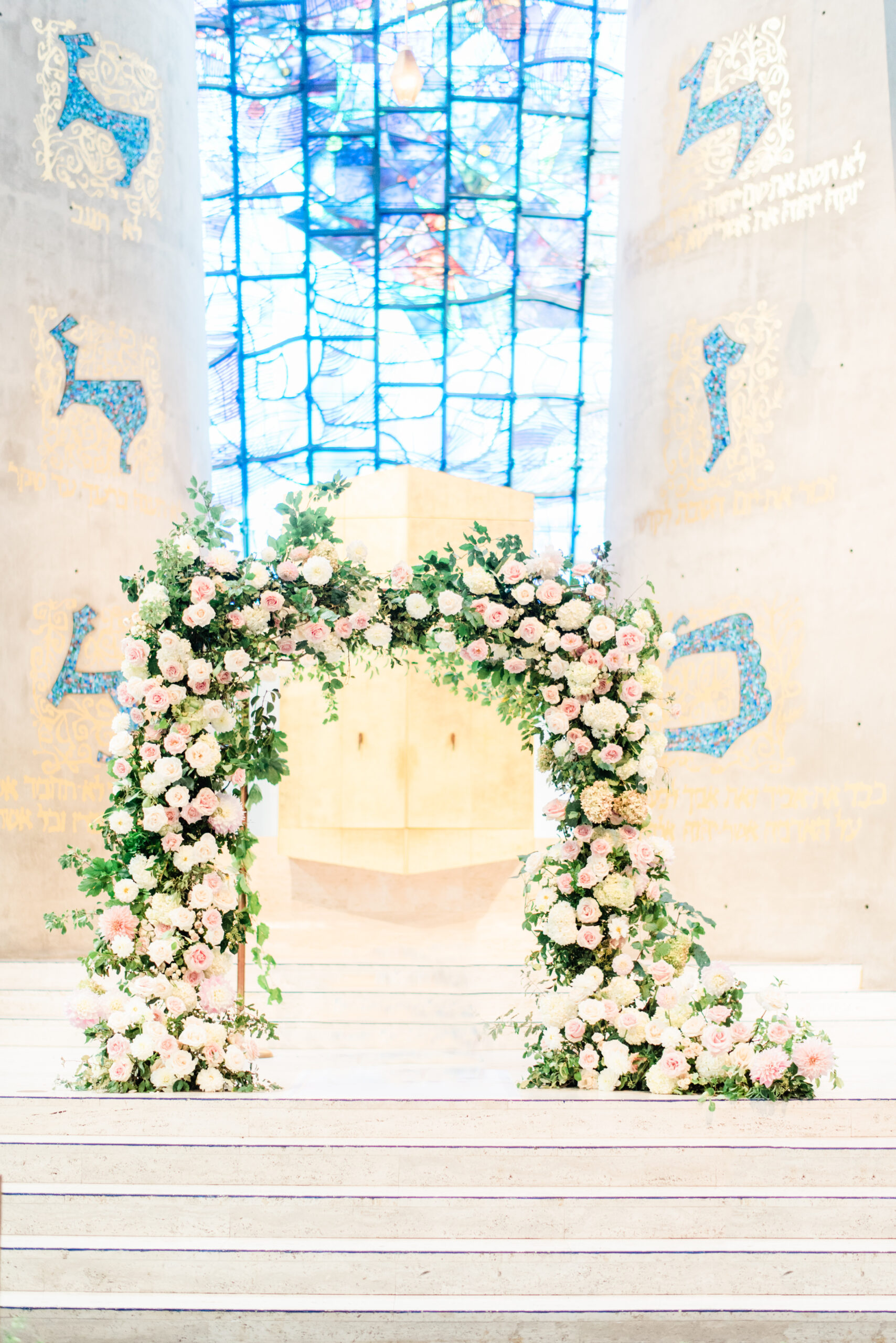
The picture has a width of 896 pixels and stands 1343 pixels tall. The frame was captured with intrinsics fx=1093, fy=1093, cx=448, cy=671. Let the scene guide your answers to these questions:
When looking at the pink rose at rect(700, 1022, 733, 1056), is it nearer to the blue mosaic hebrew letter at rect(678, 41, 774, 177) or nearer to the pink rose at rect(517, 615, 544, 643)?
the pink rose at rect(517, 615, 544, 643)

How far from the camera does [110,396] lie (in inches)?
253

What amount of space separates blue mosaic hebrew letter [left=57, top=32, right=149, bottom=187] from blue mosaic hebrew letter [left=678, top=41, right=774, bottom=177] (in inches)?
130

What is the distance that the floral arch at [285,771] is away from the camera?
11.9 feet

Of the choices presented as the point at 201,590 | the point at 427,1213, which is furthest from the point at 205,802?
the point at 427,1213

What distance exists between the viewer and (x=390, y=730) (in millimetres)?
5738

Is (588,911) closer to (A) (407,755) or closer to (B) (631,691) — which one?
(B) (631,691)

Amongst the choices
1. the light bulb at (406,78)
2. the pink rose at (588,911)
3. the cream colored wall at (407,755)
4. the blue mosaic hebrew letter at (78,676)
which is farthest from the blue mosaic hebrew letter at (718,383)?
the blue mosaic hebrew letter at (78,676)

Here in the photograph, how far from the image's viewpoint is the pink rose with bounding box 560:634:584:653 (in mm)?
3916

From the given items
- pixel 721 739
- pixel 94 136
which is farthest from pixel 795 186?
pixel 94 136

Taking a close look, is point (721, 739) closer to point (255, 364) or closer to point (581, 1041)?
point (581, 1041)

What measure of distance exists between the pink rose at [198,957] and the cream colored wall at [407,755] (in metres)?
2.04

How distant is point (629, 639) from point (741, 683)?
2.66 meters

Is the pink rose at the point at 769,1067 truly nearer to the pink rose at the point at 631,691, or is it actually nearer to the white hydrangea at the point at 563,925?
the white hydrangea at the point at 563,925

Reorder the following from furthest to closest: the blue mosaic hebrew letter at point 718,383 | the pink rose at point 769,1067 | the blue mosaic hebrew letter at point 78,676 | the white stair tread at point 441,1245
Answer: the blue mosaic hebrew letter at point 718,383 < the blue mosaic hebrew letter at point 78,676 < the pink rose at point 769,1067 < the white stair tread at point 441,1245
